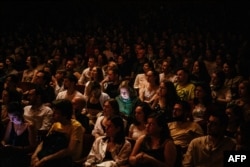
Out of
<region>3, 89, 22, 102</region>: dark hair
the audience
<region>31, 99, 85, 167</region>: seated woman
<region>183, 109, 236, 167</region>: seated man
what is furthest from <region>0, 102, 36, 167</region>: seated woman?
<region>183, 109, 236, 167</region>: seated man

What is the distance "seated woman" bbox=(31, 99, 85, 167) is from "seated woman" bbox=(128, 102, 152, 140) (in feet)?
2.26

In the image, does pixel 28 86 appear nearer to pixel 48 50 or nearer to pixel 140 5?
pixel 48 50

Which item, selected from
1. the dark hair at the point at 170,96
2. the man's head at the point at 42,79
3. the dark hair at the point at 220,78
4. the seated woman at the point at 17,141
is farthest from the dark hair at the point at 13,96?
the dark hair at the point at 220,78

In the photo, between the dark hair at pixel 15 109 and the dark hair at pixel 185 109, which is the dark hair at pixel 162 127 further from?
the dark hair at pixel 15 109

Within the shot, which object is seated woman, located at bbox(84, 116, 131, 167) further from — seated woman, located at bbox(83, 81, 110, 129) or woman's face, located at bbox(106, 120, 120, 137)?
seated woman, located at bbox(83, 81, 110, 129)

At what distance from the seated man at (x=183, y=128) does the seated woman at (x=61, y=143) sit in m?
1.07

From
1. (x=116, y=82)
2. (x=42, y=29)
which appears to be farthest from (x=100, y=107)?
(x=42, y=29)

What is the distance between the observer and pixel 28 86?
684 cm

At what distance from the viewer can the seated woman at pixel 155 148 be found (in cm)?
378

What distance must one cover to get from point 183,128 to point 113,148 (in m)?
0.96

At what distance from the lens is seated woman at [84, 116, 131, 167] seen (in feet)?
13.2

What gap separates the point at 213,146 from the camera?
3789 mm

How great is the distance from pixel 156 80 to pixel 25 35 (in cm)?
814

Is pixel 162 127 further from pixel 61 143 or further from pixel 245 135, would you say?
pixel 61 143
